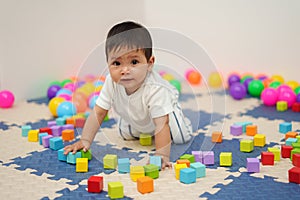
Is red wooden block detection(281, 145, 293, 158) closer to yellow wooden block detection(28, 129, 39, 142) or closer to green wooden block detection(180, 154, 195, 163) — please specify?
green wooden block detection(180, 154, 195, 163)

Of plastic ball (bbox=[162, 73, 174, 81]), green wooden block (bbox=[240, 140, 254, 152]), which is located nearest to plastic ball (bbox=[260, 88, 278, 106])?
plastic ball (bbox=[162, 73, 174, 81])

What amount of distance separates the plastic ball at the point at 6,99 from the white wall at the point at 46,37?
10cm

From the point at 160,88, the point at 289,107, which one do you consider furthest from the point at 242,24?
the point at 160,88

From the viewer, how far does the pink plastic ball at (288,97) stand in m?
1.87

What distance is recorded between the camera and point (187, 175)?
115 cm

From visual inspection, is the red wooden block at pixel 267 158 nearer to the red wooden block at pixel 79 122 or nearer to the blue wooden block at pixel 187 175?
the blue wooden block at pixel 187 175

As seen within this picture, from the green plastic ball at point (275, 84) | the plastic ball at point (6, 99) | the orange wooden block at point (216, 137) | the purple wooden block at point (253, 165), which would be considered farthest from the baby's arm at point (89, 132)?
the green plastic ball at point (275, 84)

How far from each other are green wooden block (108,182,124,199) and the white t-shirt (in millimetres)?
310

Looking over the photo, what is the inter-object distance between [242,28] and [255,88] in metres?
0.37

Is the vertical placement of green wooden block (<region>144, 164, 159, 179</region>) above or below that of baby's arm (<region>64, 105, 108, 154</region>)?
below

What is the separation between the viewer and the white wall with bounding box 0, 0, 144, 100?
207cm

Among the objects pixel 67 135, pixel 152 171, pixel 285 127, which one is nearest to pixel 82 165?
pixel 152 171

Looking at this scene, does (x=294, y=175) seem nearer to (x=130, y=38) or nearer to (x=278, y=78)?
(x=130, y=38)

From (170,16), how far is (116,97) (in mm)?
1168
